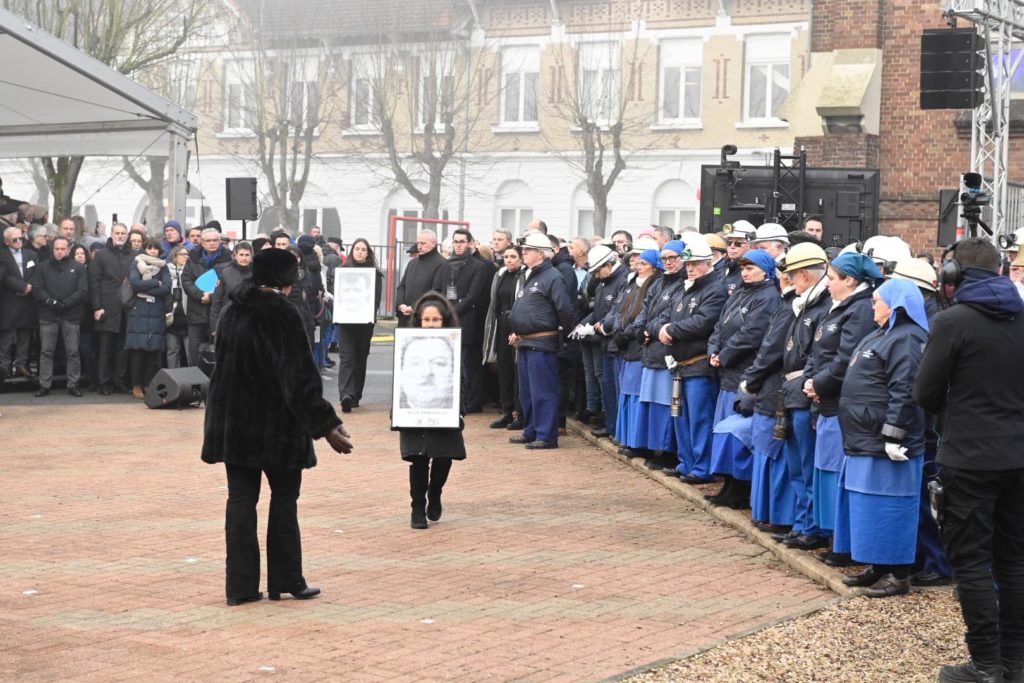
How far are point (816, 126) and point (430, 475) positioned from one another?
2038 centimetres

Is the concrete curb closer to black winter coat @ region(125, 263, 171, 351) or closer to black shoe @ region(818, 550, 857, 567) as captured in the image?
black shoe @ region(818, 550, 857, 567)

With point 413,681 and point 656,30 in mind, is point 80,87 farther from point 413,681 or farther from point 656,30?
point 656,30

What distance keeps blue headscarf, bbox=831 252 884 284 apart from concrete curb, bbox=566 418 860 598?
5.67 ft

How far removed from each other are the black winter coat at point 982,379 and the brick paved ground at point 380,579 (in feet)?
5.28

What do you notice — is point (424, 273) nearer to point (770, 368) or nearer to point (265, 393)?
point (770, 368)

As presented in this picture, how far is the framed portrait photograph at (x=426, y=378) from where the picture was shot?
10.7m

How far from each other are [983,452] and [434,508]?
4787mm

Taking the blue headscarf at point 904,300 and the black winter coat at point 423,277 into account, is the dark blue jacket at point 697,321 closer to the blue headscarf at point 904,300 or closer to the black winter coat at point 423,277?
the blue headscarf at point 904,300

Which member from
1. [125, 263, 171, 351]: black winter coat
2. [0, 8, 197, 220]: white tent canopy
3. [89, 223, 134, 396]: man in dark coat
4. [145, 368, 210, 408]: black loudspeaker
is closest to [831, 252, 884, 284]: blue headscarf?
[145, 368, 210, 408]: black loudspeaker

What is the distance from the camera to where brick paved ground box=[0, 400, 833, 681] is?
7.18 metres

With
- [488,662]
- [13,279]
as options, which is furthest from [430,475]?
[13,279]

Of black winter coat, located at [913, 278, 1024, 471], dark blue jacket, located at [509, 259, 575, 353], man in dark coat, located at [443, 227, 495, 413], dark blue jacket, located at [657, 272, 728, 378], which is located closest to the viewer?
black winter coat, located at [913, 278, 1024, 471]

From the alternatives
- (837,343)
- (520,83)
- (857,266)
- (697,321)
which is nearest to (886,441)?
(837,343)

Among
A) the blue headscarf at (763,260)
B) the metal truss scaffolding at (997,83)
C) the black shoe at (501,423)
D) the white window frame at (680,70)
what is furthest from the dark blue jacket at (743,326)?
the white window frame at (680,70)
